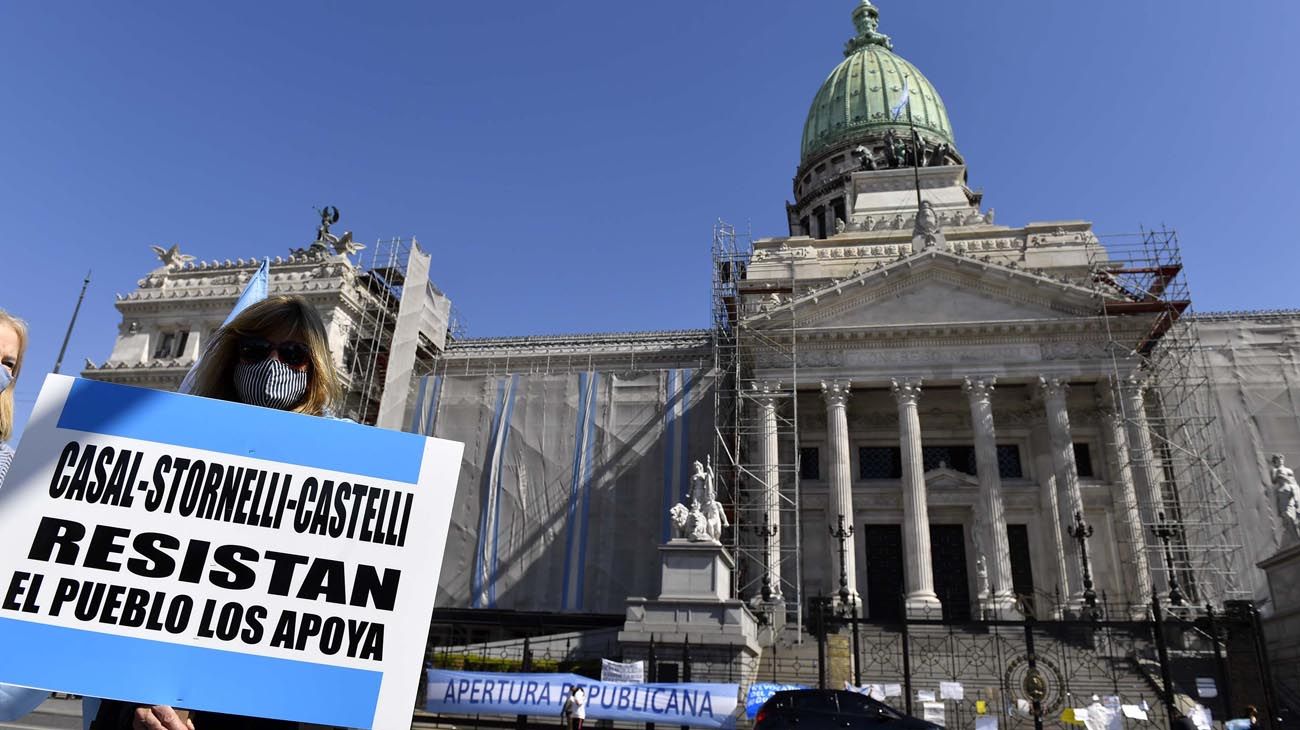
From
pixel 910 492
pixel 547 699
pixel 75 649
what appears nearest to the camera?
pixel 75 649

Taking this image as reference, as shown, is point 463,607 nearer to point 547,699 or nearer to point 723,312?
point 723,312

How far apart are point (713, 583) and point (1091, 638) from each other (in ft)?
34.6

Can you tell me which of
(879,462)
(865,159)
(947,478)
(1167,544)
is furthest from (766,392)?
(865,159)

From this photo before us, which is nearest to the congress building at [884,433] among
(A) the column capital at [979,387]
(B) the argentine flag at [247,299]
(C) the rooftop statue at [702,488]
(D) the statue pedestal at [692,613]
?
(A) the column capital at [979,387]

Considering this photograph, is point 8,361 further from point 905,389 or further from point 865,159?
point 865,159

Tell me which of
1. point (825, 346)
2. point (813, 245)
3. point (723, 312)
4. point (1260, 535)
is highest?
point (813, 245)

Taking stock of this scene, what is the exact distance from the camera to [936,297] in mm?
32750

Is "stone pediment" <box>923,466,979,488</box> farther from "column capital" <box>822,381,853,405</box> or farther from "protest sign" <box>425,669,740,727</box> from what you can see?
"protest sign" <box>425,669,740,727</box>

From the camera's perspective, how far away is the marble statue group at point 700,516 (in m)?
23.0

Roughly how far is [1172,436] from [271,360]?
3701cm

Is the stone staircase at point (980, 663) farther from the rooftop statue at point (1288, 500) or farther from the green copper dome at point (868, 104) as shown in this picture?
the green copper dome at point (868, 104)

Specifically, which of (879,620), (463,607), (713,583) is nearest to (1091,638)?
(879,620)

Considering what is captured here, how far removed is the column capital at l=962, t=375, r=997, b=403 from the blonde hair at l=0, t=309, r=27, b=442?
3167 cm

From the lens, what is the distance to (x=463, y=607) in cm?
3475
